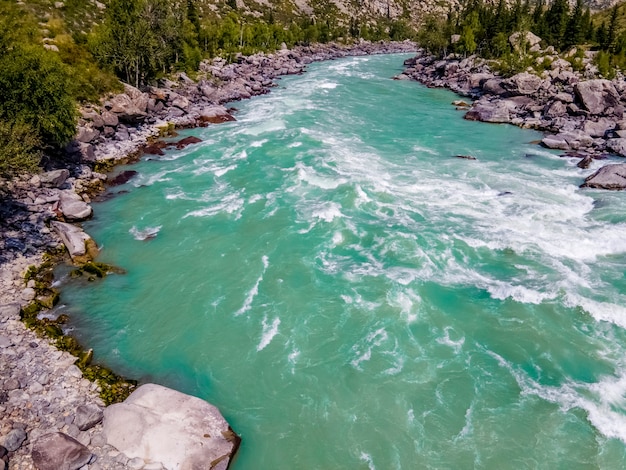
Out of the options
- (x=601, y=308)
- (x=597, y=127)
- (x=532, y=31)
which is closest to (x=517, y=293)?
(x=601, y=308)

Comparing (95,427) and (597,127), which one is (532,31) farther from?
(95,427)

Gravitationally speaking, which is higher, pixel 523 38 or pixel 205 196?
pixel 523 38

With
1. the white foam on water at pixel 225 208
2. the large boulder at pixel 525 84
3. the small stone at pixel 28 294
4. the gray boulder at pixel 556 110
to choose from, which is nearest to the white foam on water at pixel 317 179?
the white foam on water at pixel 225 208

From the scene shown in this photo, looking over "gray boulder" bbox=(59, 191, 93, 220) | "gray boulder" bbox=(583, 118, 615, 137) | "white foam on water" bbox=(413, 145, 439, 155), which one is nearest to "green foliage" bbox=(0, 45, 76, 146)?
"gray boulder" bbox=(59, 191, 93, 220)

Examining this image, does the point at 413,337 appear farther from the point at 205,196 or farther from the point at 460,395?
the point at 205,196

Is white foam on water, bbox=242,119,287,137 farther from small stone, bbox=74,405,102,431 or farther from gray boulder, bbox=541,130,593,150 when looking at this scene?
small stone, bbox=74,405,102,431

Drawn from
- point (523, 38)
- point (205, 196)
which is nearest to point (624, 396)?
point (205, 196)

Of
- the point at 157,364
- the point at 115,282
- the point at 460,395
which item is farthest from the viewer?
the point at 115,282
